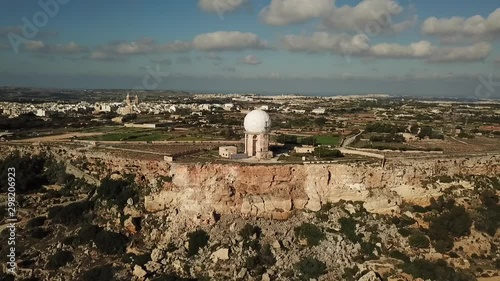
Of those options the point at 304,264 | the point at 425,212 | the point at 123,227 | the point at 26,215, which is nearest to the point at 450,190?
the point at 425,212

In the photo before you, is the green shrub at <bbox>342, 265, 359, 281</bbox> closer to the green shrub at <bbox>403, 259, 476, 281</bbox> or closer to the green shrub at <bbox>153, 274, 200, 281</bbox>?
the green shrub at <bbox>403, 259, 476, 281</bbox>

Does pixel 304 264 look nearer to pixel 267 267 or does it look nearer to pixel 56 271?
pixel 267 267

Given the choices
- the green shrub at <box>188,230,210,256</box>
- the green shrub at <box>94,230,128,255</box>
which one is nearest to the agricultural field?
the green shrub at <box>94,230,128,255</box>

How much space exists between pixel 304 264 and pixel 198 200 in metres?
9.69

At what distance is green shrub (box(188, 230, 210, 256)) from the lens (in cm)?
3108

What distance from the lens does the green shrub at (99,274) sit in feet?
96.0

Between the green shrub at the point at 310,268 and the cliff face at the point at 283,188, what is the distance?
4949 millimetres

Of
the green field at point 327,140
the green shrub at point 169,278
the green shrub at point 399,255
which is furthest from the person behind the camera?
the green field at point 327,140

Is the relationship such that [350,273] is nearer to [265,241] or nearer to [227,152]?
[265,241]

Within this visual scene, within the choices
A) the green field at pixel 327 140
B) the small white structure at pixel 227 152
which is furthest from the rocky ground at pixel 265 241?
the green field at pixel 327 140

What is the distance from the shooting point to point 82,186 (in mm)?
41062

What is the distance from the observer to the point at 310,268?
29.0m

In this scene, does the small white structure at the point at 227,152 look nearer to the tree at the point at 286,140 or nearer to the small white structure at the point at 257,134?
the small white structure at the point at 257,134

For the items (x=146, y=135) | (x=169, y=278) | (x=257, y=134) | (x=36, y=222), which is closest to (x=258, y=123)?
(x=257, y=134)
